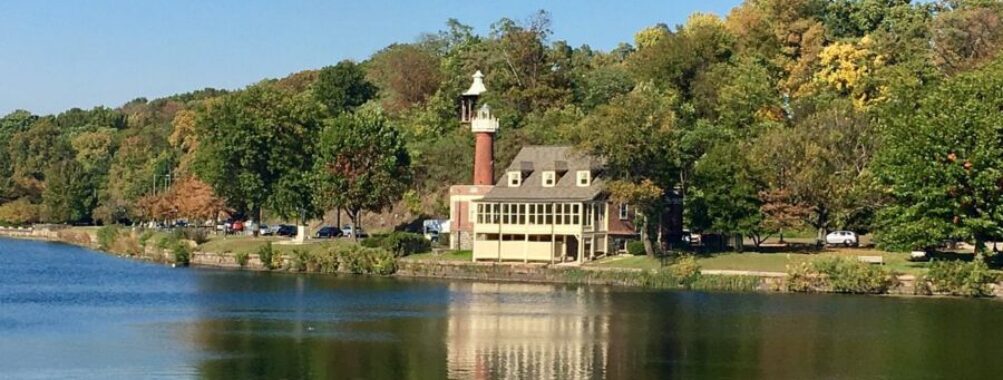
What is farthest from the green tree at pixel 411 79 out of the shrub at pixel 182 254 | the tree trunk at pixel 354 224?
the shrub at pixel 182 254

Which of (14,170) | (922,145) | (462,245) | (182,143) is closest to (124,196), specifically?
(182,143)

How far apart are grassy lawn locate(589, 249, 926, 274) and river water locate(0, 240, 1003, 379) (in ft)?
18.4

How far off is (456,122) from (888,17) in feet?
117

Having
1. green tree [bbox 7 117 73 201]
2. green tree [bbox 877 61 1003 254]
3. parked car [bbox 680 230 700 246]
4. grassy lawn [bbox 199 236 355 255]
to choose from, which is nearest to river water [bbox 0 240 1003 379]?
green tree [bbox 877 61 1003 254]

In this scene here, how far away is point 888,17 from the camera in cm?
11675

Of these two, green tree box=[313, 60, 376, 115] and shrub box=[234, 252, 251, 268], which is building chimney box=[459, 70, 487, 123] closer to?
shrub box=[234, 252, 251, 268]

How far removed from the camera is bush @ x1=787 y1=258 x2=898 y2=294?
221 feet

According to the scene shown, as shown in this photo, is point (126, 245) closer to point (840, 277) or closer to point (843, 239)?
point (843, 239)

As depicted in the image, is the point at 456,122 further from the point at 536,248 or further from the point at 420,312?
the point at 420,312

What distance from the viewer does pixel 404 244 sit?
84562 millimetres

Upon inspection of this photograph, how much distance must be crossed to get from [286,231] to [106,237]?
18.4 m

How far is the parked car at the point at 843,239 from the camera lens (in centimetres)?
8119

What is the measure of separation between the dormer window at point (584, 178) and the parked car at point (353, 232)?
17418mm

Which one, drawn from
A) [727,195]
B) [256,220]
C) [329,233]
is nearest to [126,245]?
[256,220]
